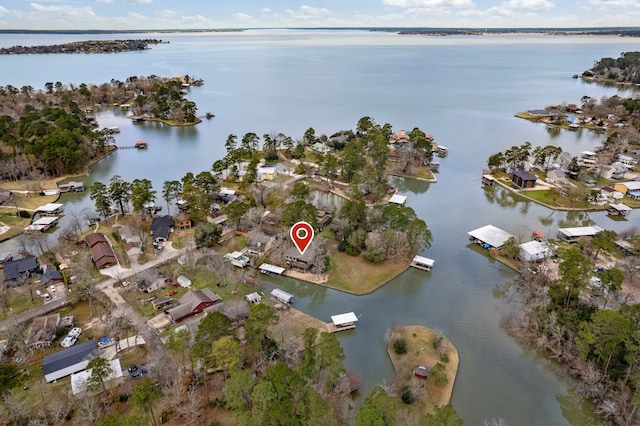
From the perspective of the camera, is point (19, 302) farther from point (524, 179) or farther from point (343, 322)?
point (524, 179)

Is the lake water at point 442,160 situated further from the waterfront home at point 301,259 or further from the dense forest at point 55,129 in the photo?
the dense forest at point 55,129

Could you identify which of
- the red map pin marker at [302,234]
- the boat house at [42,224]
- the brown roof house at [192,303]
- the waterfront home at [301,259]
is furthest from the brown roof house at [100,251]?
the red map pin marker at [302,234]

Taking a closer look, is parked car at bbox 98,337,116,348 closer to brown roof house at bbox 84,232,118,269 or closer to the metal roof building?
brown roof house at bbox 84,232,118,269

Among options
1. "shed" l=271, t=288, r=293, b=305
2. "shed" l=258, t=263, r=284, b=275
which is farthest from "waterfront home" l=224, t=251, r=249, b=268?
"shed" l=271, t=288, r=293, b=305

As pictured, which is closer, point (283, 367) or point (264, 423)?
point (264, 423)

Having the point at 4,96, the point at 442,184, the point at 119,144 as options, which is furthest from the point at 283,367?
the point at 4,96

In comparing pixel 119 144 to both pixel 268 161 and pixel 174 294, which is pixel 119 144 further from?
pixel 174 294

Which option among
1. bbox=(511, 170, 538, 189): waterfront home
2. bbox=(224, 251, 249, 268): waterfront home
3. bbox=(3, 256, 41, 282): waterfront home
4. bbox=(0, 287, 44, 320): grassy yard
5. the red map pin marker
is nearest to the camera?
bbox=(0, 287, 44, 320): grassy yard
